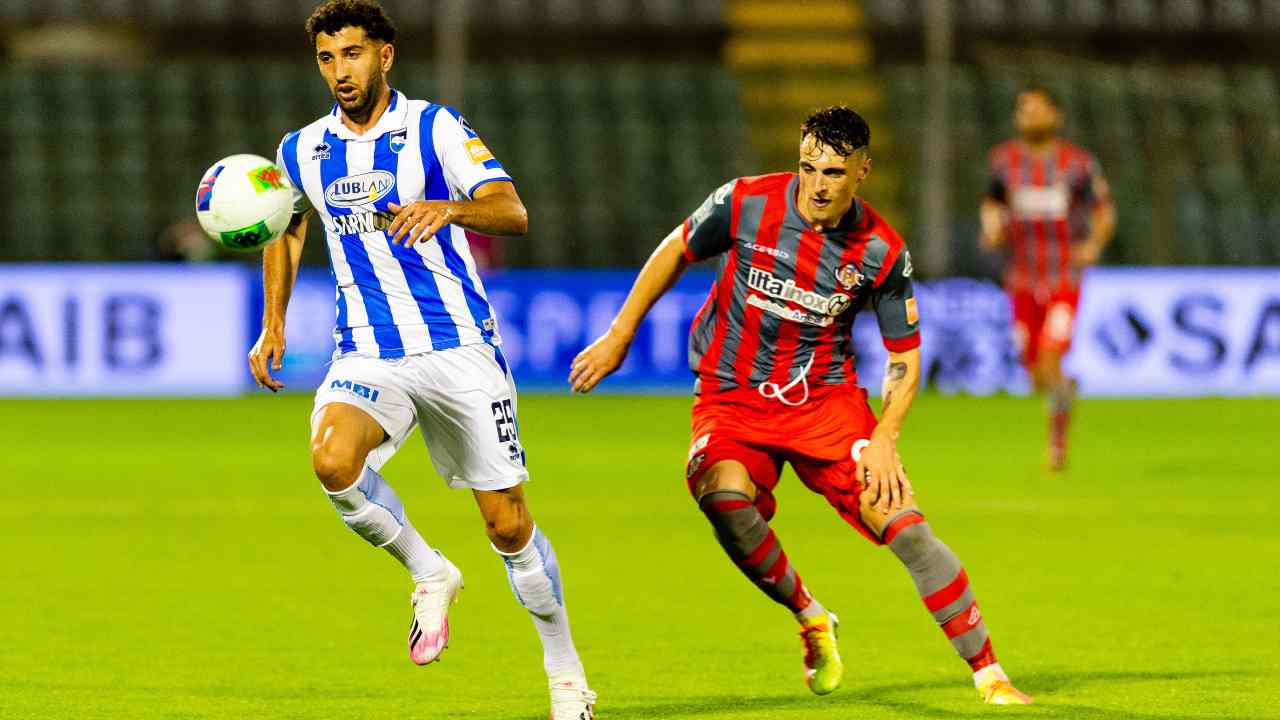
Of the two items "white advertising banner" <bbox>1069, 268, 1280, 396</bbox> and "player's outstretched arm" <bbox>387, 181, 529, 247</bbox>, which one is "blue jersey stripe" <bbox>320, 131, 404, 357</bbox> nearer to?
"player's outstretched arm" <bbox>387, 181, 529, 247</bbox>

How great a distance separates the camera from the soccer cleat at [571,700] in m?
5.12

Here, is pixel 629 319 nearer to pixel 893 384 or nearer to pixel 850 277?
pixel 850 277

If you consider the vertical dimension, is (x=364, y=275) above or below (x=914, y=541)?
above

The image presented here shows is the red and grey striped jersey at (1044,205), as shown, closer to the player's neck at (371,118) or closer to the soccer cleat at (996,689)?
the soccer cleat at (996,689)

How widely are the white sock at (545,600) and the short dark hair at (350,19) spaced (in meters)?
1.32

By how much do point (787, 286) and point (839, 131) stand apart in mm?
498

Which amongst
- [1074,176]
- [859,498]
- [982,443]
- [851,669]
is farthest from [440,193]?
[982,443]

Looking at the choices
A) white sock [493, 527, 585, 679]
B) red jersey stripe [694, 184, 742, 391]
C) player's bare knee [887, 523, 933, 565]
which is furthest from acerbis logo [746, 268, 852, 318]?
white sock [493, 527, 585, 679]

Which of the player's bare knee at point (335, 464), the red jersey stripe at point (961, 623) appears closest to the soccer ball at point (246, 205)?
→ the player's bare knee at point (335, 464)

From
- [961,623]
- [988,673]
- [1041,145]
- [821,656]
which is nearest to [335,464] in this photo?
[821,656]

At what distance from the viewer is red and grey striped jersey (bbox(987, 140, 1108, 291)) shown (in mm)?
11664

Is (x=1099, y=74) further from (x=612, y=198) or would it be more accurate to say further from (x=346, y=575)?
(x=346, y=575)

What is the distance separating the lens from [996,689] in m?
5.35

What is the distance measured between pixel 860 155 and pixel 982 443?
8160mm
